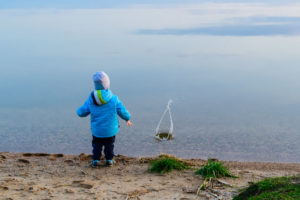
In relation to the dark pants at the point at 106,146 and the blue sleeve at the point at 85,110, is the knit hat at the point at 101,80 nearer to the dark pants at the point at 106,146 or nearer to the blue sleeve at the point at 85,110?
the blue sleeve at the point at 85,110

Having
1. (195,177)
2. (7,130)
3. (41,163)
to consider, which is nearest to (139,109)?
(7,130)

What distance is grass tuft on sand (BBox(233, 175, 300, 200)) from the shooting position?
4.08 metres

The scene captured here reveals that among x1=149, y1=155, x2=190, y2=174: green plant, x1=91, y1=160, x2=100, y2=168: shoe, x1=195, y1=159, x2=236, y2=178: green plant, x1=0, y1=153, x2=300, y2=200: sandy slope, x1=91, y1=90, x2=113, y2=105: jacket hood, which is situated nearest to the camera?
x1=0, y1=153, x2=300, y2=200: sandy slope

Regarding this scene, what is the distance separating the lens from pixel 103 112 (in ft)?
20.4

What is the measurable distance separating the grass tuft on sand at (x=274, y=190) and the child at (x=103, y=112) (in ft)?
7.26

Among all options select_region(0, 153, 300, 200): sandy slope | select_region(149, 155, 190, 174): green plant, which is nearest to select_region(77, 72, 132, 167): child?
select_region(0, 153, 300, 200): sandy slope

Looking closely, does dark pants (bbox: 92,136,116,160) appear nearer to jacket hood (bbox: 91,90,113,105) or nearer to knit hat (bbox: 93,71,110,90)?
jacket hood (bbox: 91,90,113,105)

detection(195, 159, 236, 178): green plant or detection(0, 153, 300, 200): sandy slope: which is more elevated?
detection(195, 159, 236, 178): green plant

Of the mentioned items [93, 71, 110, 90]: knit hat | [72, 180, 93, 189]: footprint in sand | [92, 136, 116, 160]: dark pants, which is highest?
[93, 71, 110, 90]: knit hat

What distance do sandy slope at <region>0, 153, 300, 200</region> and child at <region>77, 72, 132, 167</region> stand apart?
0.33 meters

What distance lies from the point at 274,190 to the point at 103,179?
2.21 m

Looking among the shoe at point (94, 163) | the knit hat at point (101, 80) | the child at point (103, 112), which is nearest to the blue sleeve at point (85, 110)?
the child at point (103, 112)

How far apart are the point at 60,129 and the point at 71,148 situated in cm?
93

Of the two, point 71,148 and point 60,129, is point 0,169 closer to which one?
point 71,148
